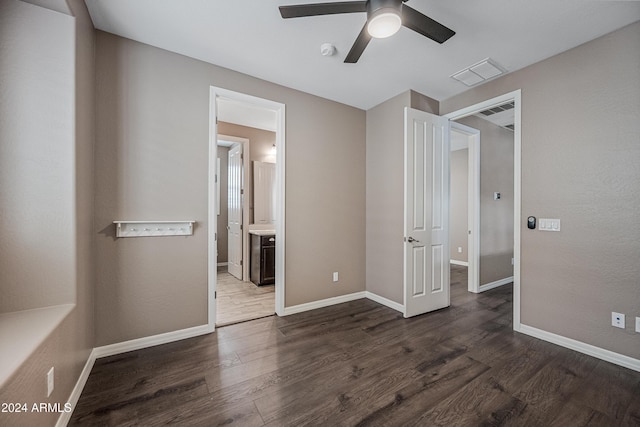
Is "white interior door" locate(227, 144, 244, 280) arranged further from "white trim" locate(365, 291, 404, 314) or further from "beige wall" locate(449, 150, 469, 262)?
"beige wall" locate(449, 150, 469, 262)

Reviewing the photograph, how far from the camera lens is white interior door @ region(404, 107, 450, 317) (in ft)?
9.89

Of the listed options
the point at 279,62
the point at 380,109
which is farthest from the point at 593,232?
the point at 279,62

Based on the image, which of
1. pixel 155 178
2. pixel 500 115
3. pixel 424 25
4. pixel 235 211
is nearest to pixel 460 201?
pixel 500 115

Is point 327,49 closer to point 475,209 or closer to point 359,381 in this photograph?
point 359,381

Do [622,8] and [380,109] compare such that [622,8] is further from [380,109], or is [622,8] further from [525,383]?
[525,383]

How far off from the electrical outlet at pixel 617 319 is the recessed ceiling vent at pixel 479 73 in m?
2.47

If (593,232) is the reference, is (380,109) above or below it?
above

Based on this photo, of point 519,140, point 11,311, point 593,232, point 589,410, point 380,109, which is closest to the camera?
point 11,311

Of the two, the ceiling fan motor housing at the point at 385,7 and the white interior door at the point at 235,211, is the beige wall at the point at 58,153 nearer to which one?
the ceiling fan motor housing at the point at 385,7

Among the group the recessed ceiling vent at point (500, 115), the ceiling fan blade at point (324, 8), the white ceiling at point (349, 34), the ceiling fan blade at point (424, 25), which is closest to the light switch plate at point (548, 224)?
the white ceiling at point (349, 34)

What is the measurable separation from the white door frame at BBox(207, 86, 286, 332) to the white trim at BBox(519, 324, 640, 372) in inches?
104

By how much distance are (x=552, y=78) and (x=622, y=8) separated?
0.62m

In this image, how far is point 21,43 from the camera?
1487 mm

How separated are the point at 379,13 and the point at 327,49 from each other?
0.96 metres
